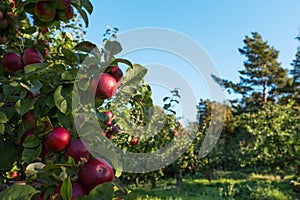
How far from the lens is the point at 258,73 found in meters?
26.7

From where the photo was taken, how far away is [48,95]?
0.78m

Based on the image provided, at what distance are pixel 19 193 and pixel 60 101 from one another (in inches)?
10.1

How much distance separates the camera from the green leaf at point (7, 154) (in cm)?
82

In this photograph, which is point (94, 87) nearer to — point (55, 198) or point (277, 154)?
point (55, 198)

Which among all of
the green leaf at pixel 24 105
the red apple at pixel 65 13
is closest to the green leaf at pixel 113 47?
the green leaf at pixel 24 105

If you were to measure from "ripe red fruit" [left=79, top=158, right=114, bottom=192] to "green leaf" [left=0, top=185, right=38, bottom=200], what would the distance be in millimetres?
131

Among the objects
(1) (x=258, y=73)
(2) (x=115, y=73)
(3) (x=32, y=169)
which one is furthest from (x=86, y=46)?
(1) (x=258, y=73)

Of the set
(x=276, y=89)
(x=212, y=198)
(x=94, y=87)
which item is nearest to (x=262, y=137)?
(x=212, y=198)

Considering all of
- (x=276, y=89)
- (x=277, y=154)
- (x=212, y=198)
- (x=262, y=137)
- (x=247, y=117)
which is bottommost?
(x=212, y=198)

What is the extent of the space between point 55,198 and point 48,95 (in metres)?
0.29

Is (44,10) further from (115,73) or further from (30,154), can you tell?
(30,154)

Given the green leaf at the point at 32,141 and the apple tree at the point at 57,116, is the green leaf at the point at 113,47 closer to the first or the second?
the apple tree at the point at 57,116

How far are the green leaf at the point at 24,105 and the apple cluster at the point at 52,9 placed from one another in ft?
1.03

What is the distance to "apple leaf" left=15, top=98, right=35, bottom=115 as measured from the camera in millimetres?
745
